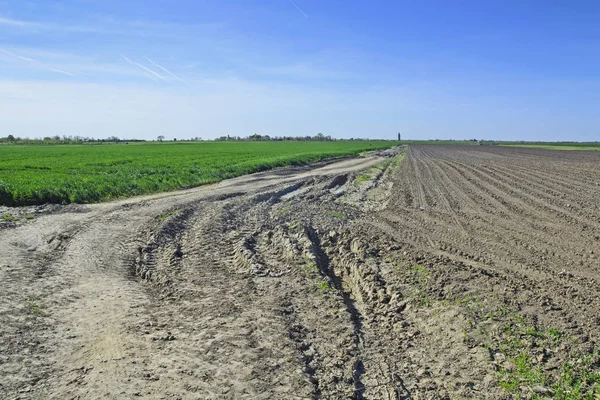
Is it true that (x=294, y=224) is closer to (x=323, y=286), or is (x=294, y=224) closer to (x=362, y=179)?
(x=323, y=286)

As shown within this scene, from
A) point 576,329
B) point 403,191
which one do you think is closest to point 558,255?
point 576,329

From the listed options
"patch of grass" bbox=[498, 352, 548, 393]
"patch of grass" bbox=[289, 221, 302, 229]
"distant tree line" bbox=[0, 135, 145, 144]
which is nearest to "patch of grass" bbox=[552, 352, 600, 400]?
"patch of grass" bbox=[498, 352, 548, 393]

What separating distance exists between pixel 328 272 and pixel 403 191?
11929 mm

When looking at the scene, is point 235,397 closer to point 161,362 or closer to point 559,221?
point 161,362

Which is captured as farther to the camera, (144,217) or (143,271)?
(144,217)

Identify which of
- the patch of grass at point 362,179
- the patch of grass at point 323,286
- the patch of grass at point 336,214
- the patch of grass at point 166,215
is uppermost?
the patch of grass at point 362,179

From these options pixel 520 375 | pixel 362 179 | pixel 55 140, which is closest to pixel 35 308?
pixel 520 375

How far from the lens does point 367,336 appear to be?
5668 mm

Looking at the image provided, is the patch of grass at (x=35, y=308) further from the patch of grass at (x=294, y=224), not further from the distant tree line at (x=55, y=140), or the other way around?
the distant tree line at (x=55, y=140)

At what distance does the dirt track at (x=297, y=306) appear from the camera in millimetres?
4551

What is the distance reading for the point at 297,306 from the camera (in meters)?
6.53

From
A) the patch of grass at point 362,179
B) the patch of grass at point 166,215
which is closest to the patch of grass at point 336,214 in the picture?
Result: the patch of grass at point 166,215

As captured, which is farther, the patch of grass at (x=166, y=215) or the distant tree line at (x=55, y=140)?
the distant tree line at (x=55, y=140)

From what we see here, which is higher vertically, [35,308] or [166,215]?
[166,215]
